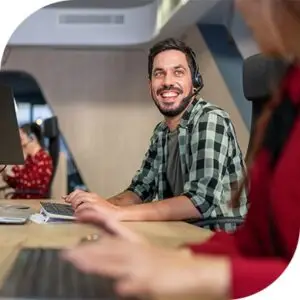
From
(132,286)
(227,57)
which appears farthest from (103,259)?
(227,57)

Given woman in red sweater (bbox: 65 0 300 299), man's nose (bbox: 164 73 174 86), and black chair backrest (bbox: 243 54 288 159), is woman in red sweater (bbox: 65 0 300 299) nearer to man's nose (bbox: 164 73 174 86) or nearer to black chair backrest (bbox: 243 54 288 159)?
black chair backrest (bbox: 243 54 288 159)

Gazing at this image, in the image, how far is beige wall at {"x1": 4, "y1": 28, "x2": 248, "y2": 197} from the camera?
91 centimetres

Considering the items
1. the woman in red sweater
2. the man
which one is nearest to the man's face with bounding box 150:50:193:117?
the man

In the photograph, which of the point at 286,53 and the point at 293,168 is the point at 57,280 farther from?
the point at 286,53

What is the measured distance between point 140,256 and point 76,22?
1.27ft

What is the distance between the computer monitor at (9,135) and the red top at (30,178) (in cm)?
1

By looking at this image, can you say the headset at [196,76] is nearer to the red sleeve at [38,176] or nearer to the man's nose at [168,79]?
the man's nose at [168,79]

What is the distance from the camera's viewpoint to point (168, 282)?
0.76 m

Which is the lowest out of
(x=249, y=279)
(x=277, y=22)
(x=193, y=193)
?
(x=249, y=279)

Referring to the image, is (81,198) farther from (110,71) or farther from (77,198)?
(110,71)

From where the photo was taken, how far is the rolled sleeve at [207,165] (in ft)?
2.92

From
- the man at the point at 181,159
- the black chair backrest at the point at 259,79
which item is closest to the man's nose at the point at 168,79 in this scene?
the man at the point at 181,159

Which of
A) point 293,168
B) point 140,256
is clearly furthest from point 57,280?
point 293,168

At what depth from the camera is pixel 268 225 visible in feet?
2.68
